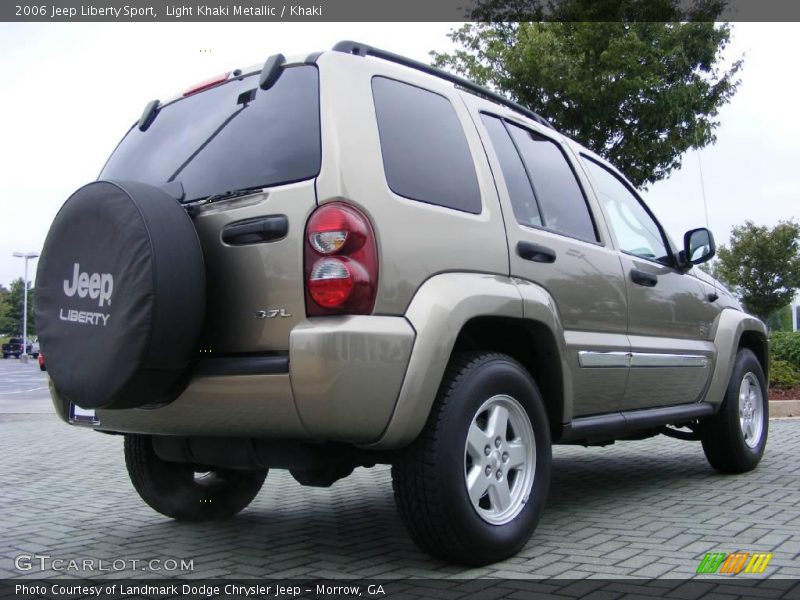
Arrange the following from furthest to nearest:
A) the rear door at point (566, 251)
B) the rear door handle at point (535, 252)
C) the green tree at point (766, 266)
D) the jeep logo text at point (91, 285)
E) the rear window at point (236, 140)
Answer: the green tree at point (766, 266), the rear door at point (566, 251), the rear door handle at point (535, 252), the rear window at point (236, 140), the jeep logo text at point (91, 285)

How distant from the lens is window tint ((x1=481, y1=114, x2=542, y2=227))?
3.84m

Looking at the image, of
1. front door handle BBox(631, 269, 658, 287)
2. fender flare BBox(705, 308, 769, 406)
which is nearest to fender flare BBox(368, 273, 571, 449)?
front door handle BBox(631, 269, 658, 287)

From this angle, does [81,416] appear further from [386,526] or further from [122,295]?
[386,526]

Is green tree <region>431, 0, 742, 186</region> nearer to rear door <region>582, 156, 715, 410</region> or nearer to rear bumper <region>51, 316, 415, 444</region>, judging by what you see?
rear door <region>582, 156, 715, 410</region>

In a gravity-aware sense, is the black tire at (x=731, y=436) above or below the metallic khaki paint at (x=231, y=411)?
below

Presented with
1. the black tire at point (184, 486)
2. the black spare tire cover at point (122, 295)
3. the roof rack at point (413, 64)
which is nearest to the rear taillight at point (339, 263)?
the black spare tire cover at point (122, 295)

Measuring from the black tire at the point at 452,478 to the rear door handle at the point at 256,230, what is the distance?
87 centimetres

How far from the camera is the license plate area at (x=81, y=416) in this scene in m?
3.53

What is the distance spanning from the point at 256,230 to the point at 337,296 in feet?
1.43

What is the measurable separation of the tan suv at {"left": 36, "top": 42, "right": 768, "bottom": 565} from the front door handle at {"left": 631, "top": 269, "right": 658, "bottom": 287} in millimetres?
580

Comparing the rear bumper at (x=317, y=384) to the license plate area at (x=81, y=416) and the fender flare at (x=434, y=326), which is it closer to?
the fender flare at (x=434, y=326)

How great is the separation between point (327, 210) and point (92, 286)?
0.91m

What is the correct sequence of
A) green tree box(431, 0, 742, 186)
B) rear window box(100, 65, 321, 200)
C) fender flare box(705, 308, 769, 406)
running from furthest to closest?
green tree box(431, 0, 742, 186) < fender flare box(705, 308, 769, 406) < rear window box(100, 65, 321, 200)

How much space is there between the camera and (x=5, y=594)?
3.07m
